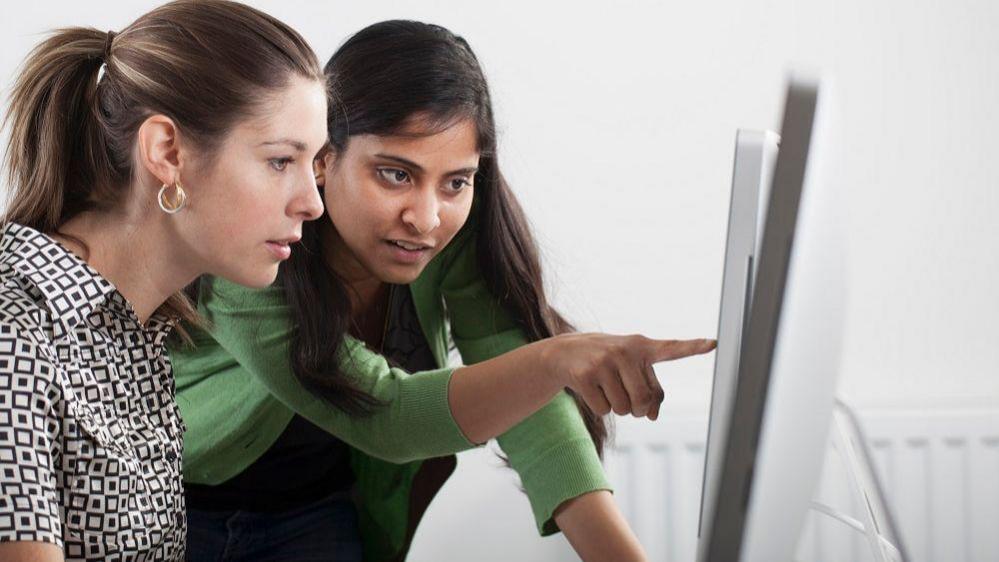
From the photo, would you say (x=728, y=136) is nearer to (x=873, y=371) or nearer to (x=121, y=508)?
(x=873, y=371)

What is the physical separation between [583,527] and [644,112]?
95 cm

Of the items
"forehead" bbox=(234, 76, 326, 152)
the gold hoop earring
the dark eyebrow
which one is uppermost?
"forehead" bbox=(234, 76, 326, 152)

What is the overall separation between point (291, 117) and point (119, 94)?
136 millimetres

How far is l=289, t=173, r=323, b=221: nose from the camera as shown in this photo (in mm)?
923

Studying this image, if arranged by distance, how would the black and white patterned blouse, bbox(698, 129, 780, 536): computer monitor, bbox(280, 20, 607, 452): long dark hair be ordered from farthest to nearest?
bbox(280, 20, 607, 452): long dark hair < the black and white patterned blouse < bbox(698, 129, 780, 536): computer monitor

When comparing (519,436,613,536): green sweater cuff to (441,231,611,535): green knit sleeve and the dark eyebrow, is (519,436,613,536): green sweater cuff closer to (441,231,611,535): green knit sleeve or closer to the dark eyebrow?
(441,231,611,535): green knit sleeve

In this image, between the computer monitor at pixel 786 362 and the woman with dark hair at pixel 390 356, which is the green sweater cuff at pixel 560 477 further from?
the computer monitor at pixel 786 362

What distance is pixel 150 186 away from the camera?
89 centimetres

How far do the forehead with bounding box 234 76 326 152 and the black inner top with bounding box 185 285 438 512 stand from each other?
0.42 metres

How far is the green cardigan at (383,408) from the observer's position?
110 cm

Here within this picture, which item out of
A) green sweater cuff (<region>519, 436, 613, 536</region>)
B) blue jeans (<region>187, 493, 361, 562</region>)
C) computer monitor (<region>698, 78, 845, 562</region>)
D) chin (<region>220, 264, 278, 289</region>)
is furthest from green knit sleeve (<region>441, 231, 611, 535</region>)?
computer monitor (<region>698, 78, 845, 562</region>)

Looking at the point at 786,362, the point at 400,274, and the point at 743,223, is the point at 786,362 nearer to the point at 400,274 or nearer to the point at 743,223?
the point at 743,223

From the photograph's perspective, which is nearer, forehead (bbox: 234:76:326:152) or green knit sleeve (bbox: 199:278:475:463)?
forehead (bbox: 234:76:326:152)

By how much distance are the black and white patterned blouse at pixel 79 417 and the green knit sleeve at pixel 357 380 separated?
22 cm
